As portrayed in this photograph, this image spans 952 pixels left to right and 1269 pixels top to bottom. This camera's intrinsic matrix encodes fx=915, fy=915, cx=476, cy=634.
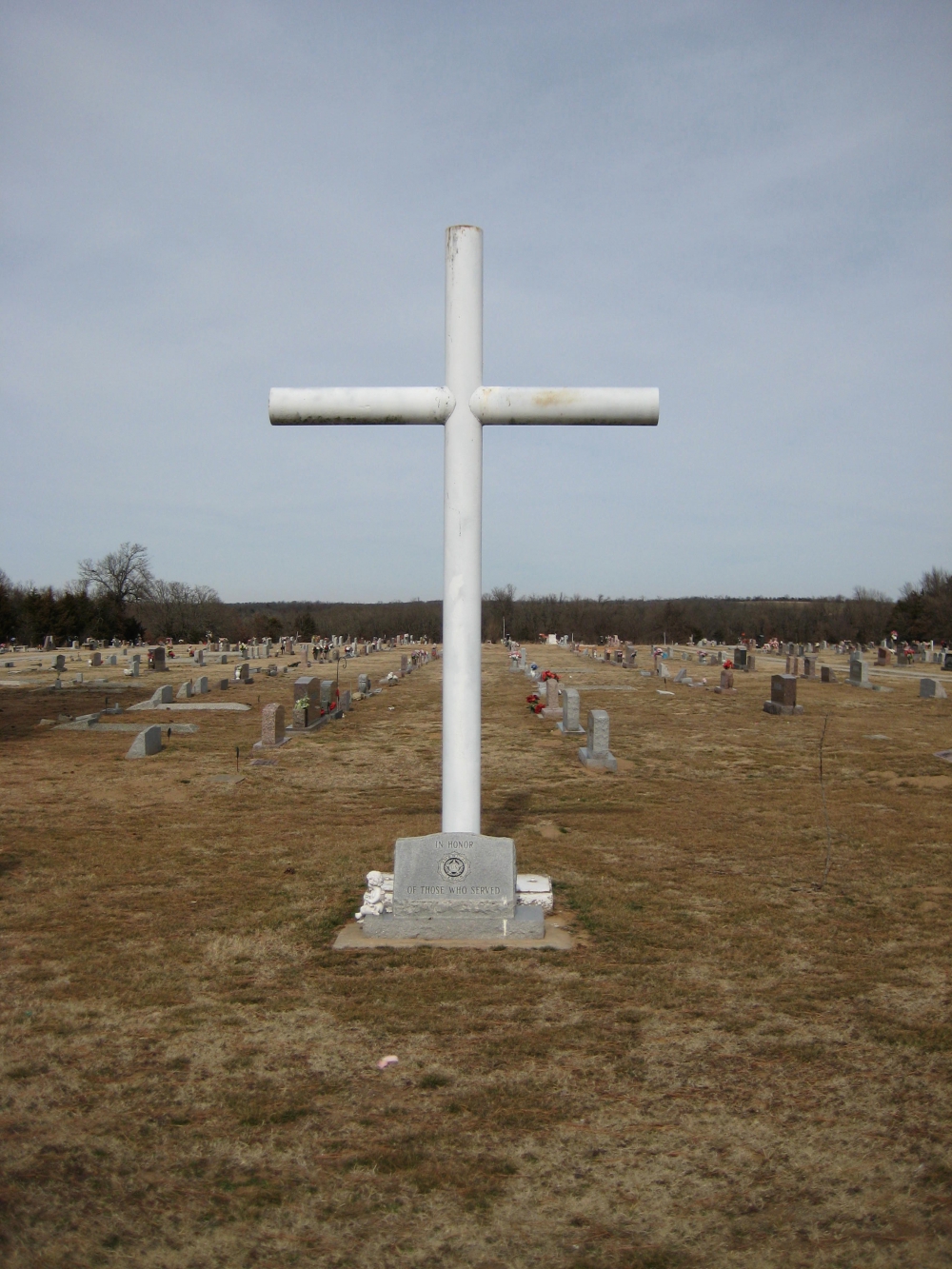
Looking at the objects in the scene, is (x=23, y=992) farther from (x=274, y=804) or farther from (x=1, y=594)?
(x=1, y=594)

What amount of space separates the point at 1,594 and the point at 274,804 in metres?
64.7

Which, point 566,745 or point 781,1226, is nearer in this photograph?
point 781,1226

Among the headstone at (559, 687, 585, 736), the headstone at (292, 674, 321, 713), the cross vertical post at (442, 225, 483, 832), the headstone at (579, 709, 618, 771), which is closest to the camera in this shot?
the cross vertical post at (442, 225, 483, 832)

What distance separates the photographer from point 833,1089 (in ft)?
14.6

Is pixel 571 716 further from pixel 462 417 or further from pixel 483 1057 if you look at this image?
pixel 483 1057

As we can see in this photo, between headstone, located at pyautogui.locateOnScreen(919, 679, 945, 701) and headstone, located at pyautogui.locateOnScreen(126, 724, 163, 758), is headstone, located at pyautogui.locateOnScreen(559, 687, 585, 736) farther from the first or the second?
headstone, located at pyautogui.locateOnScreen(919, 679, 945, 701)

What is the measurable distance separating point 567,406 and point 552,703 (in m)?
17.9

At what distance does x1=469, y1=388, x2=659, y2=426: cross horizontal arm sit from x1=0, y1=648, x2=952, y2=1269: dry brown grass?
366 cm

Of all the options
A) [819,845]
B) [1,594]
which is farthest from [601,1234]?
[1,594]

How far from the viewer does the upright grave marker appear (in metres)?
6.14

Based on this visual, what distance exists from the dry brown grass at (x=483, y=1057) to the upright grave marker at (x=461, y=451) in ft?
2.10

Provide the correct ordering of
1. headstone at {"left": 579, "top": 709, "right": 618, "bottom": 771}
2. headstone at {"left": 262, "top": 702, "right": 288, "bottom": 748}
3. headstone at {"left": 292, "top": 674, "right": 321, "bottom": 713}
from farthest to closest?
1. headstone at {"left": 292, "top": 674, "right": 321, "bottom": 713}
2. headstone at {"left": 262, "top": 702, "right": 288, "bottom": 748}
3. headstone at {"left": 579, "top": 709, "right": 618, "bottom": 771}

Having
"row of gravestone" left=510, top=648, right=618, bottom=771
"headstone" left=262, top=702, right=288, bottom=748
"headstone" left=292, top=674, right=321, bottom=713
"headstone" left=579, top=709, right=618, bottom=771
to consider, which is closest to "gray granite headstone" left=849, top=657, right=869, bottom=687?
"row of gravestone" left=510, top=648, right=618, bottom=771

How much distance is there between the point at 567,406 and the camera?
613 centimetres
